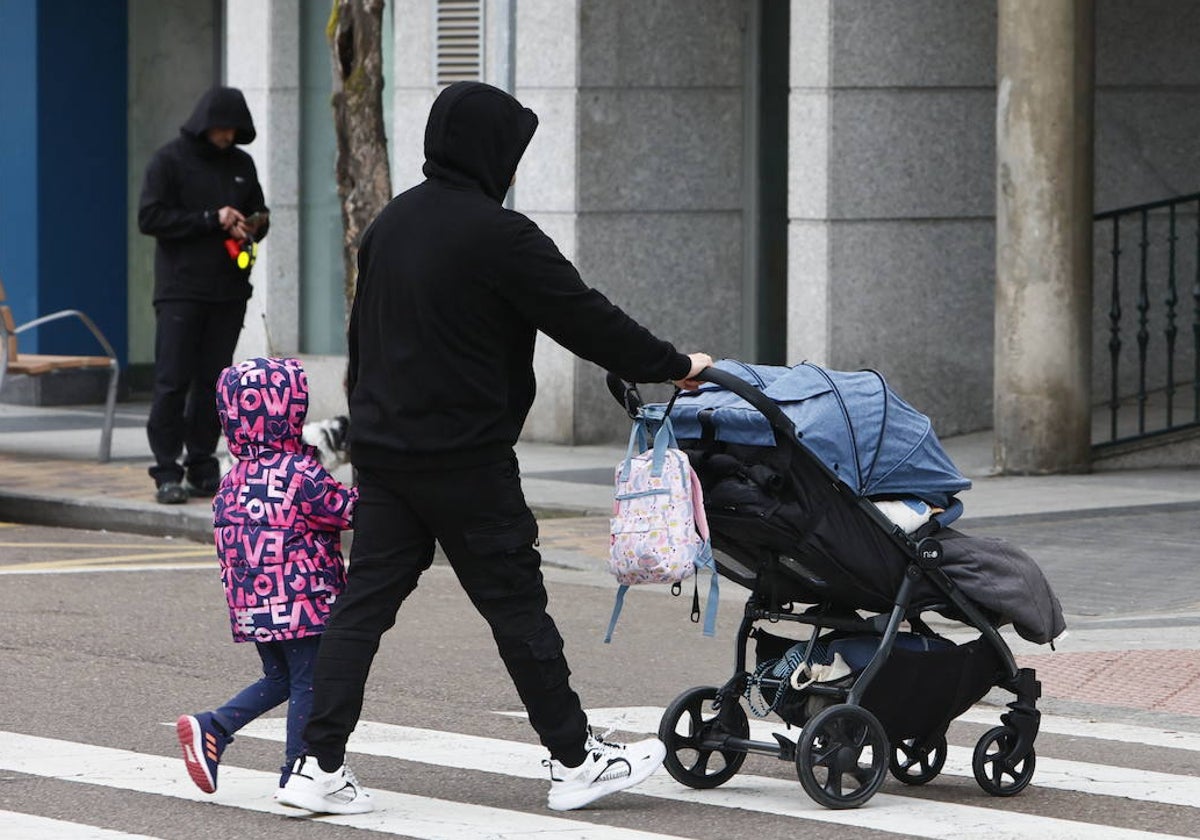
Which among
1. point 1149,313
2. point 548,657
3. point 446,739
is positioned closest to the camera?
point 548,657

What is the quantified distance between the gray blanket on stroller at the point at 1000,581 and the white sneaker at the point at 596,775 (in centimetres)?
95

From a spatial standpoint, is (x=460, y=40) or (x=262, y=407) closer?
(x=262, y=407)

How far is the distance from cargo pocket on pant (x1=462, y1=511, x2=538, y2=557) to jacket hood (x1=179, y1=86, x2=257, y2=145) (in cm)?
678

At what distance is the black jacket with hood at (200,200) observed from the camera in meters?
12.7

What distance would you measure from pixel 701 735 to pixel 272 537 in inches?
50.4

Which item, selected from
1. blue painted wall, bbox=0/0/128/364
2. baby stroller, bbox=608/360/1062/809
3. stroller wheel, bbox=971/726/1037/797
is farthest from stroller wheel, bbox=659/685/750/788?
blue painted wall, bbox=0/0/128/364

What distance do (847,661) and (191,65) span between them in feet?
47.1

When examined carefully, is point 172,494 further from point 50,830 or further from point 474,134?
point 474,134

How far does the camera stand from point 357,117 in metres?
12.8

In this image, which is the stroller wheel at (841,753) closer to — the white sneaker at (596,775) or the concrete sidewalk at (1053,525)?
the white sneaker at (596,775)

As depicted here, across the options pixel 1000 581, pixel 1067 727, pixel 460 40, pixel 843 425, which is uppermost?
pixel 460 40

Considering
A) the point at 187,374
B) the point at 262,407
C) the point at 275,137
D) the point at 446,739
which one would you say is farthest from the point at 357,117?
the point at 262,407

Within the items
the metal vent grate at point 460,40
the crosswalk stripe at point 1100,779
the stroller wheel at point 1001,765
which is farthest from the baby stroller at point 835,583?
the metal vent grate at point 460,40

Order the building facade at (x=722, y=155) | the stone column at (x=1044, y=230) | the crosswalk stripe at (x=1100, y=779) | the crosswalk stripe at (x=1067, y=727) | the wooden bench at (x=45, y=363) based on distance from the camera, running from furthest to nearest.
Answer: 1. the building facade at (x=722, y=155)
2. the wooden bench at (x=45, y=363)
3. the stone column at (x=1044, y=230)
4. the crosswalk stripe at (x=1067, y=727)
5. the crosswalk stripe at (x=1100, y=779)
